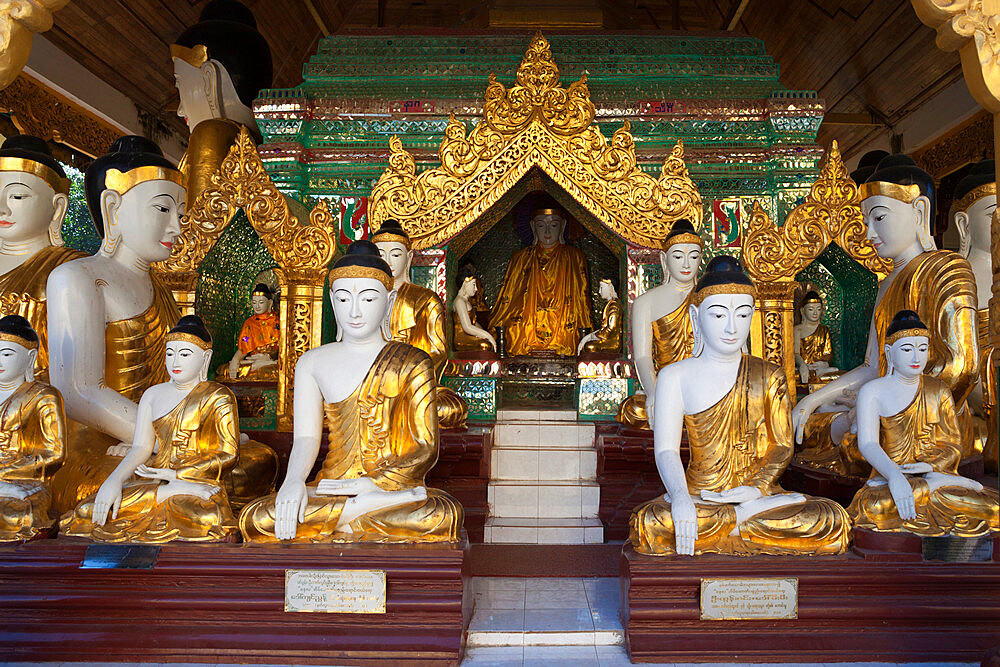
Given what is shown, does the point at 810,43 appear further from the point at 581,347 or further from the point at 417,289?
the point at 417,289

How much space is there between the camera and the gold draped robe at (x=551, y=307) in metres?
7.52

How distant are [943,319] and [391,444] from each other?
3.04 m

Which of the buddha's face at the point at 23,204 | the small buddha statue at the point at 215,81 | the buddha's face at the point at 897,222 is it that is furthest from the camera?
the small buddha statue at the point at 215,81

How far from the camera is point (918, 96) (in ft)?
32.7

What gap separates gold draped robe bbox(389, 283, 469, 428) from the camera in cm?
539

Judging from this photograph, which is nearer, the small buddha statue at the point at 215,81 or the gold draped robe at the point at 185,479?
the gold draped robe at the point at 185,479

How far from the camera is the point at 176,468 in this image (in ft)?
11.7

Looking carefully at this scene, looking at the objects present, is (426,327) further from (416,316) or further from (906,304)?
(906,304)

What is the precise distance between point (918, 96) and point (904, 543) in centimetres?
842

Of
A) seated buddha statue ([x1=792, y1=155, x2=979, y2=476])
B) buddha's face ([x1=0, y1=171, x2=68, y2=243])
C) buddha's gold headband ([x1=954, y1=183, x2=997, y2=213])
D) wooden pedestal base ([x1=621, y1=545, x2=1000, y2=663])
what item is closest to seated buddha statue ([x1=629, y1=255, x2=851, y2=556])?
wooden pedestal base ([x1=621, y1=545, x2=1000, y2=663])

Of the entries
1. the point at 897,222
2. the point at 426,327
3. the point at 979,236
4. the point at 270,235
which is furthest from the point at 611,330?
the point at 270,235

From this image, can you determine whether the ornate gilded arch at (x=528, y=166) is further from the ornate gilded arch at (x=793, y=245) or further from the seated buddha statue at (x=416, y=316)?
the ornate gilded arch at (x=793, y=245)

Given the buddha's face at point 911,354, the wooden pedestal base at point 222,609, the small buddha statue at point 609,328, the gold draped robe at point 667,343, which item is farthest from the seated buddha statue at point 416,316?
the buddha's face at point 911,354

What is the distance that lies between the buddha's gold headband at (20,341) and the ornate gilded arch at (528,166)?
2.54 metres
